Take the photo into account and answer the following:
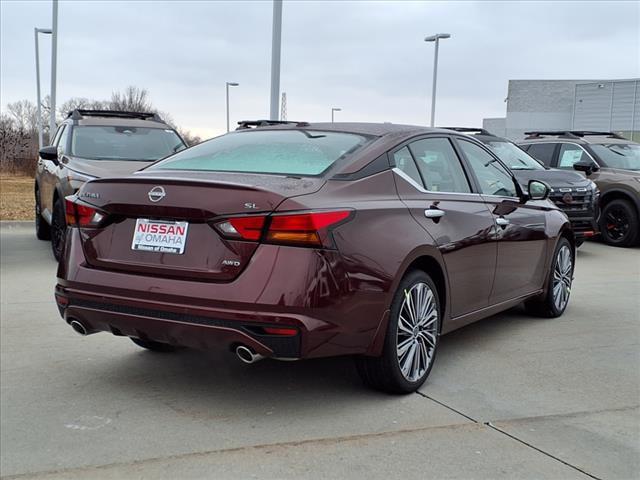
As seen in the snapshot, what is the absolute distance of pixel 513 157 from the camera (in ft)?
35.1

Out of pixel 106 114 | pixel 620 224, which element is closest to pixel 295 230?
pixel 106 114

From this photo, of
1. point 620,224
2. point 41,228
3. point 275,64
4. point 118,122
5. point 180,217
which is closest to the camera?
point 180,217

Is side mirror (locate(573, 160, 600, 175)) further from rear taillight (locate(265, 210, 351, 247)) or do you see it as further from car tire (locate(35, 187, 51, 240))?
rear taillight (locate(265, 210, 351, 247))

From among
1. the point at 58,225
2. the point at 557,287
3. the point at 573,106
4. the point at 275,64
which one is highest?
the point at 573,106

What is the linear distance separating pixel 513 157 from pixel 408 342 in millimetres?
7342

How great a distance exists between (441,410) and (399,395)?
29 centimetres

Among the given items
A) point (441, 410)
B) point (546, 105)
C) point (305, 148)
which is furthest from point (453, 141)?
point (546, 105)

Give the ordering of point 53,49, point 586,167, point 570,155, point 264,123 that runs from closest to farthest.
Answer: point 264,123 < point 586,167 < point 570,155 < point 53,49

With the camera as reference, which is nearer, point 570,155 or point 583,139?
point 570,155

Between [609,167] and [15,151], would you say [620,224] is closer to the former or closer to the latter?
[609,167]

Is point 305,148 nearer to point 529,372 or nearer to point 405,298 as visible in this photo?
point 405,298

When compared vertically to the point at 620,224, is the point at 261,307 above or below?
above

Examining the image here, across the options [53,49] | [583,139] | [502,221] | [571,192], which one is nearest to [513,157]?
[571,192]

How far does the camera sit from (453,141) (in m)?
5.02
